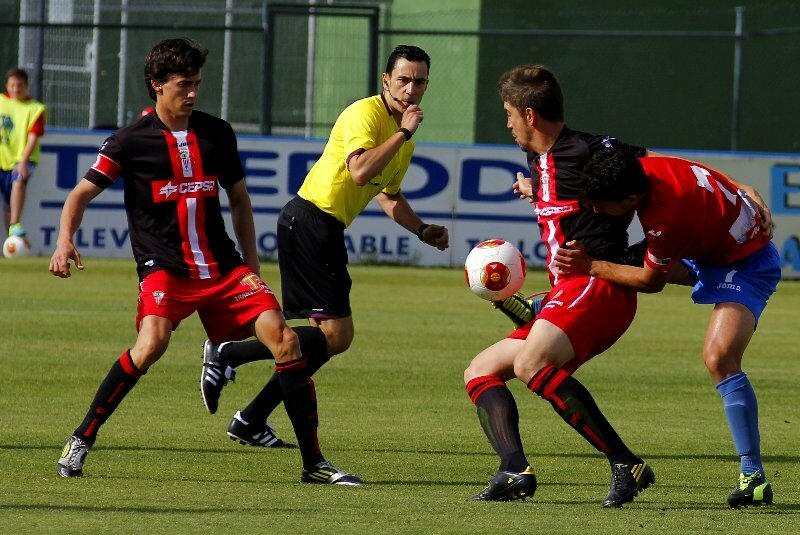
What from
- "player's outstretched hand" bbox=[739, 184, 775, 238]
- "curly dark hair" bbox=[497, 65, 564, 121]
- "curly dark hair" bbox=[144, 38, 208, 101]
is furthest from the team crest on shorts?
"player's outstretched hand" bbox=[739, 184, 775, 238]

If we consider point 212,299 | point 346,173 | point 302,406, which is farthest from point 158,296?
point 346,173

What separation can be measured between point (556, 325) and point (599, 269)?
12.3 inches

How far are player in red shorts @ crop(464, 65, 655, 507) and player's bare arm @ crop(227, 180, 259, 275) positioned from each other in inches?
57.8

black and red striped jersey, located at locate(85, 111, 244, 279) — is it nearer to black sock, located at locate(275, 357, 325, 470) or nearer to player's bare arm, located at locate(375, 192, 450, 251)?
black sock, located at locate(275, 357, 325, 470)

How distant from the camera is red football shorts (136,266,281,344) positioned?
741cm

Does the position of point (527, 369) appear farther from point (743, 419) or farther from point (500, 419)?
point (743, 419)

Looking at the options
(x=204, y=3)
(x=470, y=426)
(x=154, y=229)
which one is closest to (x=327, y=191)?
(x=154, y=229)

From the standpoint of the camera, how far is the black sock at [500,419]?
6.69 metres

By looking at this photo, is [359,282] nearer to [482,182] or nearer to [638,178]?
[482,182]

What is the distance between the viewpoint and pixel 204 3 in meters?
29.7

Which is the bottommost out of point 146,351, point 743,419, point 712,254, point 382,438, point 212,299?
point 382,438

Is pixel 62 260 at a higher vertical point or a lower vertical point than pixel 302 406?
higher

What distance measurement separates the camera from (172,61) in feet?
24.5

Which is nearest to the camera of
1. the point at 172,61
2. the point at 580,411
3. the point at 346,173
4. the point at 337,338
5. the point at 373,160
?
the point at 580,411
